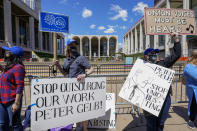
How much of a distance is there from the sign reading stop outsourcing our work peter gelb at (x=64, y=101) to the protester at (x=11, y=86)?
0.25m

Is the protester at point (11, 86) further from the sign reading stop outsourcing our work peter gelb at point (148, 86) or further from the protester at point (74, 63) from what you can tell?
the sign reading stop outsourcing our work peter gelb at point (148, 86)

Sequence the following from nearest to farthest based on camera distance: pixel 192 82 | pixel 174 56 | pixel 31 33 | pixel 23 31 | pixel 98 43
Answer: pixel 174 56, pixel 192 82, pixel 31 33, pixel 23 31, pixel 98 43

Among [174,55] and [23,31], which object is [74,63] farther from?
[23,31]

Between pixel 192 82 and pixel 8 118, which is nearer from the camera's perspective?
pixel 8 118

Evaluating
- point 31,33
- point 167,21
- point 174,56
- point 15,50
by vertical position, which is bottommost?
point 174,56

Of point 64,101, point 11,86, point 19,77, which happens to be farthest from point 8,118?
point 64,101

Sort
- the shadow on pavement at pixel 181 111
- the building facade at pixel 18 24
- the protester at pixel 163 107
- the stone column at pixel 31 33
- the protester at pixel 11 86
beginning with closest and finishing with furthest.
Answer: the protester at pixel 11 86
the protester at pixel 163 107
the shadow on pavement at pixel 181 111
the building facade at pixel 18 24
the stone column at pixel 31 33

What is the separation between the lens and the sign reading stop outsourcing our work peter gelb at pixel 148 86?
1.95m

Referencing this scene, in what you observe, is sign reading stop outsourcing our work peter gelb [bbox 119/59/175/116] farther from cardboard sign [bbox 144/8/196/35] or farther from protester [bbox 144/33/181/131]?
cardboard sign [bbox 144/8/196/35]

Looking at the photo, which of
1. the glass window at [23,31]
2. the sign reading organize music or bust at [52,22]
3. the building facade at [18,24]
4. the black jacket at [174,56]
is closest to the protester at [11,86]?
the sign reading organize music or bust at [52,22]

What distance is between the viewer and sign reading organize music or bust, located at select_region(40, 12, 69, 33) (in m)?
3.43

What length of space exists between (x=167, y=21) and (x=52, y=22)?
10.2ft

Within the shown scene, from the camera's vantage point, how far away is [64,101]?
2033 millimetres

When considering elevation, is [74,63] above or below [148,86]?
above
